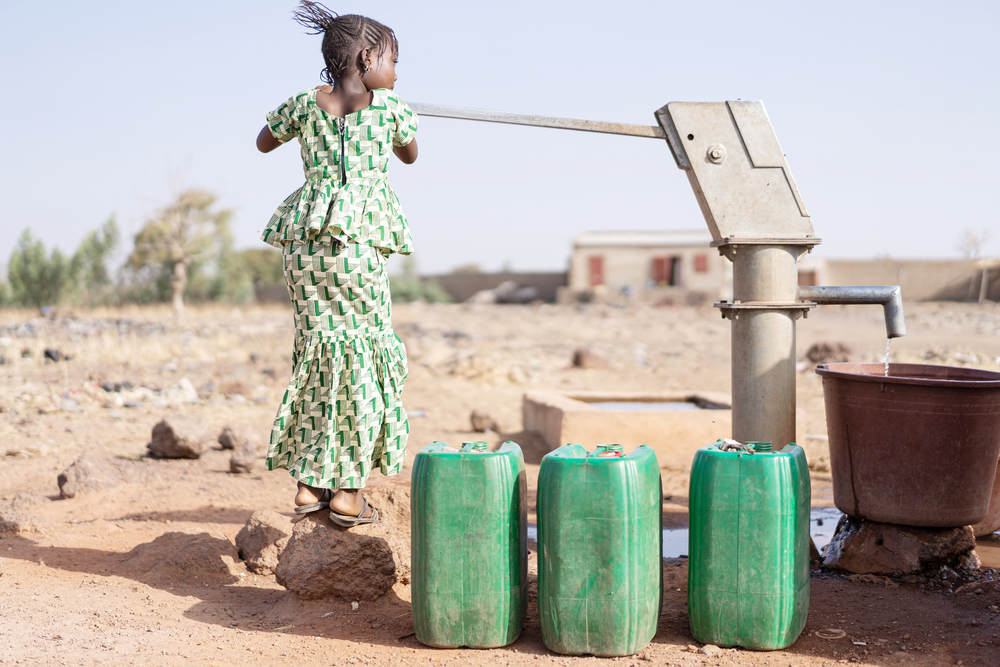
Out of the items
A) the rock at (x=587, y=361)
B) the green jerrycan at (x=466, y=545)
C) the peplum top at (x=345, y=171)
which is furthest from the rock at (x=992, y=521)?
the rock at (x=587, y=361)

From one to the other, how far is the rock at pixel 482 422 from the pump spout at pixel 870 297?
4435 mm

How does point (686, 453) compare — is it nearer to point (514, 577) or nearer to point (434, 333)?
point (514, 577)

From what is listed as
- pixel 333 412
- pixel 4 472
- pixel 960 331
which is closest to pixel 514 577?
pixel 333 412

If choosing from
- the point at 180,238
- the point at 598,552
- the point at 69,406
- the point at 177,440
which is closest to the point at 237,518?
the point at 177,440

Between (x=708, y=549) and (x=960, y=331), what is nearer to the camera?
(x=708, y=549)

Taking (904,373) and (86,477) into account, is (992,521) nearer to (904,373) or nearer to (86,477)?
(904,373)

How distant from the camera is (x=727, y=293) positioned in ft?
83.0

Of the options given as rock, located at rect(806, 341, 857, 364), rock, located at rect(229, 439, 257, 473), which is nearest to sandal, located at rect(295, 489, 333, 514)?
rock, located at rect(229, 439, 257, 473)

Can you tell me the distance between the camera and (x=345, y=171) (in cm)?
280

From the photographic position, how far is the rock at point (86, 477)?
461cm

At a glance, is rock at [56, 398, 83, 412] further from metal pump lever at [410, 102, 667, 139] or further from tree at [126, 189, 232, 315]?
tree at [126, 189, 232, 315]

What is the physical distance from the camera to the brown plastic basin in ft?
9.94

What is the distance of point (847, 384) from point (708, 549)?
1147mm

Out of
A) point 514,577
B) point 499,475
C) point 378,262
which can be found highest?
point 378,262
